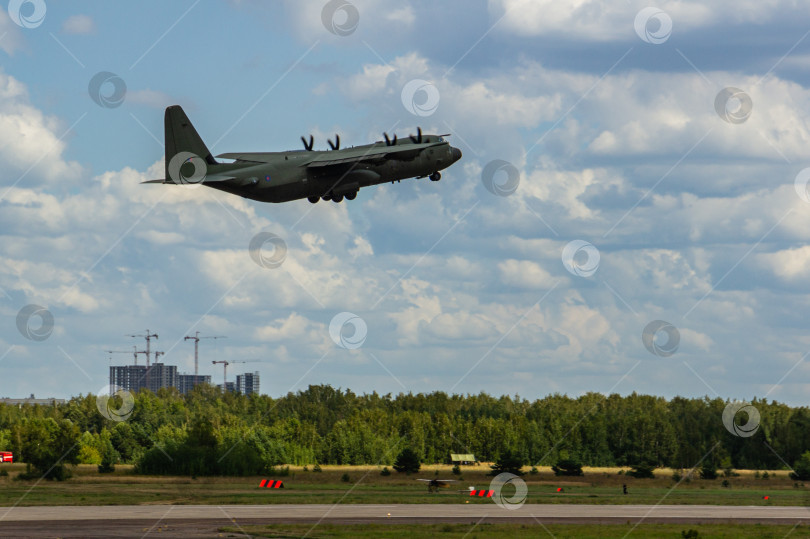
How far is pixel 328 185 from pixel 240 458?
71.2 metres

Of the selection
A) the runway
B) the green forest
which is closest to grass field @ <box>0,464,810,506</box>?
the runway

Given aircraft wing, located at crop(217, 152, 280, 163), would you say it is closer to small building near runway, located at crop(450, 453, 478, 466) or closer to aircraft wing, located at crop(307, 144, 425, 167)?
aircraft wing, located at crop(307, 144, 425, 167)

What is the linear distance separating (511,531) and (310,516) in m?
15.8

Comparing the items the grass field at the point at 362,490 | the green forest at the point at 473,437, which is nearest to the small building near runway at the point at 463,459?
the green forest at the point at 473,437

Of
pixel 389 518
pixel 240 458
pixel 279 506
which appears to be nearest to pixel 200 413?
pixel 240 458

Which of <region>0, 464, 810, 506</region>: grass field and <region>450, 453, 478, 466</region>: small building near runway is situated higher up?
<region>450, 453, 478, 466</region>: small building near runway

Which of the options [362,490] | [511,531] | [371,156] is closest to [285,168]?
[371,156]

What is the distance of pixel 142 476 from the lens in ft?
402

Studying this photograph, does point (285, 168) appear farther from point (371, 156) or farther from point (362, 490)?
point (362, 490)

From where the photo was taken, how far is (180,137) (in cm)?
6562

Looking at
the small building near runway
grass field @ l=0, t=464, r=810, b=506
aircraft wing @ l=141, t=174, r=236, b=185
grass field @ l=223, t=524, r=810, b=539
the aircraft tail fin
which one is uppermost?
the aircraft tail fin

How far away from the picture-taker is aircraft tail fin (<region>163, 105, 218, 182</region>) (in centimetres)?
6550

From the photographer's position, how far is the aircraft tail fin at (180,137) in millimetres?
65500

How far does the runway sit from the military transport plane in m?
20.4
